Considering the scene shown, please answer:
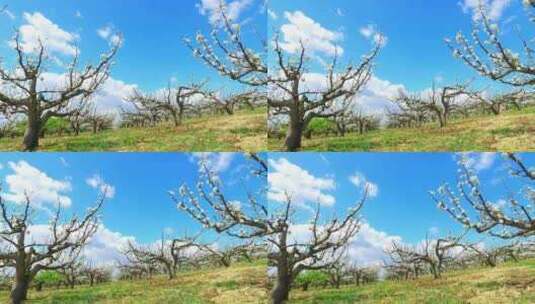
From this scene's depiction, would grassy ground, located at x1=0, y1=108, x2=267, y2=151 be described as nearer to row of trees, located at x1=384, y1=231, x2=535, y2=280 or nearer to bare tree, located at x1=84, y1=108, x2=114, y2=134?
bare tree, located at x1=84, y1=108, x2=114, y2=134

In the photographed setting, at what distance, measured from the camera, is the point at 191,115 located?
6320mm

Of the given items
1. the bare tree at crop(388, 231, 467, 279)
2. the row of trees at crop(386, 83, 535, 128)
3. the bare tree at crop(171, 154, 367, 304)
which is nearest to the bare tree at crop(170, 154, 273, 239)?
the bare tree at crop(171, 154, 367, 304)

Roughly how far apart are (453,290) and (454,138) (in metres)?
1.32

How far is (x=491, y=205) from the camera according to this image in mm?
5629

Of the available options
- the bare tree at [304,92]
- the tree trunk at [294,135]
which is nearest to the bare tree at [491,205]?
the bare tree at [304,92]

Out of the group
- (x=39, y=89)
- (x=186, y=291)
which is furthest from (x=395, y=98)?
(x=39, y=89)

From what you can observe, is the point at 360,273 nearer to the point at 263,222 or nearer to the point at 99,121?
the point at 263,222

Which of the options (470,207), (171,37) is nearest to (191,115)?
(171,37)

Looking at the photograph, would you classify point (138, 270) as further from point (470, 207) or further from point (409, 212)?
point (470, 207)

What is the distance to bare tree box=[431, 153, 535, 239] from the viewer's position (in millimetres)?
5383

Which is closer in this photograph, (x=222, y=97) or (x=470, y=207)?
(x=470, y=207)

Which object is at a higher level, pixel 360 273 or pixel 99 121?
pixel 99 121

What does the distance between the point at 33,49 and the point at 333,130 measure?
9.16 feet

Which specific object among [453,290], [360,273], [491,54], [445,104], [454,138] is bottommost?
[453,290]
